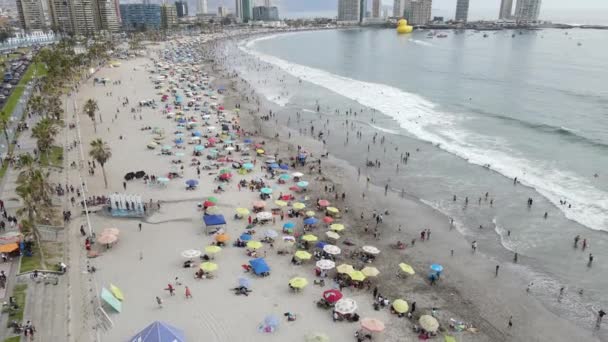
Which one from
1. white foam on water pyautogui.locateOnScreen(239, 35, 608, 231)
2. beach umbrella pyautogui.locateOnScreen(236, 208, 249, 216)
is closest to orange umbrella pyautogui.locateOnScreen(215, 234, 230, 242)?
beach umbrella pyautogui.locateOnScreen(236, 208, 249, 216)

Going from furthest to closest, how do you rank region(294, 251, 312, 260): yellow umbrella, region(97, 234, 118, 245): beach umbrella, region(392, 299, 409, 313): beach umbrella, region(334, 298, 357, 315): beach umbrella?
1. region(97, 234, 118, 245): beach umbrella
2. region(294, 251, 312, 260): yellow umbrella
3. region(392, 299, 409, 313): beach umbrella
4. region(334, 298, 357, 315): beach umbrella

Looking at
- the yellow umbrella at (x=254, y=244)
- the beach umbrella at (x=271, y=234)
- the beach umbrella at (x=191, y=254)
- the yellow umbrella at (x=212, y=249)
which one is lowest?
the beach umbrella at (x=271, y=234)

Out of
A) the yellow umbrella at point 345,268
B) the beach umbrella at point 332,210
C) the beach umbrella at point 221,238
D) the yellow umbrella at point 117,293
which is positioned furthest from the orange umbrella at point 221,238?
the beach umbrella at point 332,210

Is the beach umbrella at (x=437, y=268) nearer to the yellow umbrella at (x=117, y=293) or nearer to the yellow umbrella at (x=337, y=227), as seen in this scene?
the yellow umbrella at (x=337, y=227)

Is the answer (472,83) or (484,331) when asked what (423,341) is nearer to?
(484,331)

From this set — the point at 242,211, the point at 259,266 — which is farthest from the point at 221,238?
the point at 259,266

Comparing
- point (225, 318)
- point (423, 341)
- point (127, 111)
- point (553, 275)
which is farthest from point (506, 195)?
point (127, 111)

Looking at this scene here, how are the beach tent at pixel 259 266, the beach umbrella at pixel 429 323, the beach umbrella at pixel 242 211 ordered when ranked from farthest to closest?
the beach umbrella at pixel 242 211, the beach tent at pixel 259 266, the beach umbrella at pixel 429 323

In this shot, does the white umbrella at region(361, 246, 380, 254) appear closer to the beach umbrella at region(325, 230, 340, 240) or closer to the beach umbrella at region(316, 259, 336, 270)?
the beach umbrella at region(325, 230, 340, 240)
